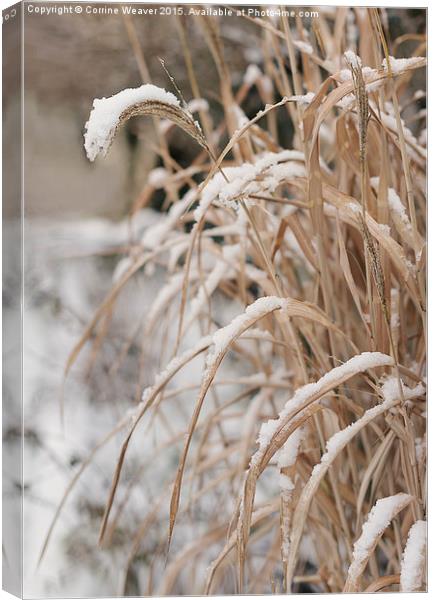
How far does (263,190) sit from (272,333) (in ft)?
0.62

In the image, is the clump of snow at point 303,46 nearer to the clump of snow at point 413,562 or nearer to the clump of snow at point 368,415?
the clump of snow at point 368,415

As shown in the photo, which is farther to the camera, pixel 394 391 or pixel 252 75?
pixel 252 75

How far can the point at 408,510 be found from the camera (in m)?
1.00

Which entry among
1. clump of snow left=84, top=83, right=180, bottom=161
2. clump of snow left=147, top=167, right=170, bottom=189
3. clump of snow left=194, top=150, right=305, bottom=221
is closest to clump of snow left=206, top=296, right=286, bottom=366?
clump of snow left=194, top=150, right=305, bottom=221

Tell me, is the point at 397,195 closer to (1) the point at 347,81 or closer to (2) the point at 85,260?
(1) the point at 347,81

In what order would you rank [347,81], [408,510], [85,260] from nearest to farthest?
[347,81], [408,510], [85,260]

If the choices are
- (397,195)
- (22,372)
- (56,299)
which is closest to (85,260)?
(56,299)

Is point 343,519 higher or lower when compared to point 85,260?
Answer: lower

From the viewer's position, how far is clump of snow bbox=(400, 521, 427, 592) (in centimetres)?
91

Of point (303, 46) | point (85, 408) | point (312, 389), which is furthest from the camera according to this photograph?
point (85, 408)

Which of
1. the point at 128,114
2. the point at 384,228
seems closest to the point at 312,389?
the point at 384,228

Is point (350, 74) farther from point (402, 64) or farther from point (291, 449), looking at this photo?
point (291, 449)

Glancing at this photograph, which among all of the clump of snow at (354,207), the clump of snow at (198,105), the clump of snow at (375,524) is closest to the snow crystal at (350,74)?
the clump of snow at (354,207)

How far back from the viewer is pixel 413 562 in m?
0.91
